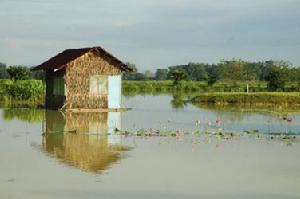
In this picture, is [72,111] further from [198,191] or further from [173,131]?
[198,191]

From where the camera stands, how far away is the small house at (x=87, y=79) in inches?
1382

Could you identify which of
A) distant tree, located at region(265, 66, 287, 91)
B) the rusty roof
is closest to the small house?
the rusty roof

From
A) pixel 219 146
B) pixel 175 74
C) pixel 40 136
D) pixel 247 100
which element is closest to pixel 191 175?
pixel 219 146

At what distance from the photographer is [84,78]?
1393 inches

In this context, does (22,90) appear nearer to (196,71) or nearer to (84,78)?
(84,78)

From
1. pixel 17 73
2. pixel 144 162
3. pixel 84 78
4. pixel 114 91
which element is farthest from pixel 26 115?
pixel 17 73

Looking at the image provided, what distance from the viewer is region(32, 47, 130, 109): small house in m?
35.1

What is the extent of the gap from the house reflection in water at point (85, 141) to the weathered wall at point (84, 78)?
4.33 meters

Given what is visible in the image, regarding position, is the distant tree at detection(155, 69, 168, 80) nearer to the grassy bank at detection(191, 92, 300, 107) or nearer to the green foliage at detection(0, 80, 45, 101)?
the grassy bank at detection(191, 92, 300, 107)

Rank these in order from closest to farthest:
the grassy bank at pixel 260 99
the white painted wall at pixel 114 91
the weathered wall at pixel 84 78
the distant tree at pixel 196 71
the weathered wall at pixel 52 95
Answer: the weathered wall at pixel 84 78 → the weathered wall at pixel 52 95 → the white painted wall at pixel 114 91 → the grassy bank at pixel 260 99 → the distant tree at pixel 196 71

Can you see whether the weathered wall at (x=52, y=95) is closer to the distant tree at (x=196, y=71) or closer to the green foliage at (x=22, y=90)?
the green foliage at (x=22, y=90)

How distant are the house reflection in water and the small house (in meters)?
4.48

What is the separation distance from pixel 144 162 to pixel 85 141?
15.5 ft

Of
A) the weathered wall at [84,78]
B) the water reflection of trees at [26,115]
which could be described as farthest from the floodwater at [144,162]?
the weathered wall at [84,78]
